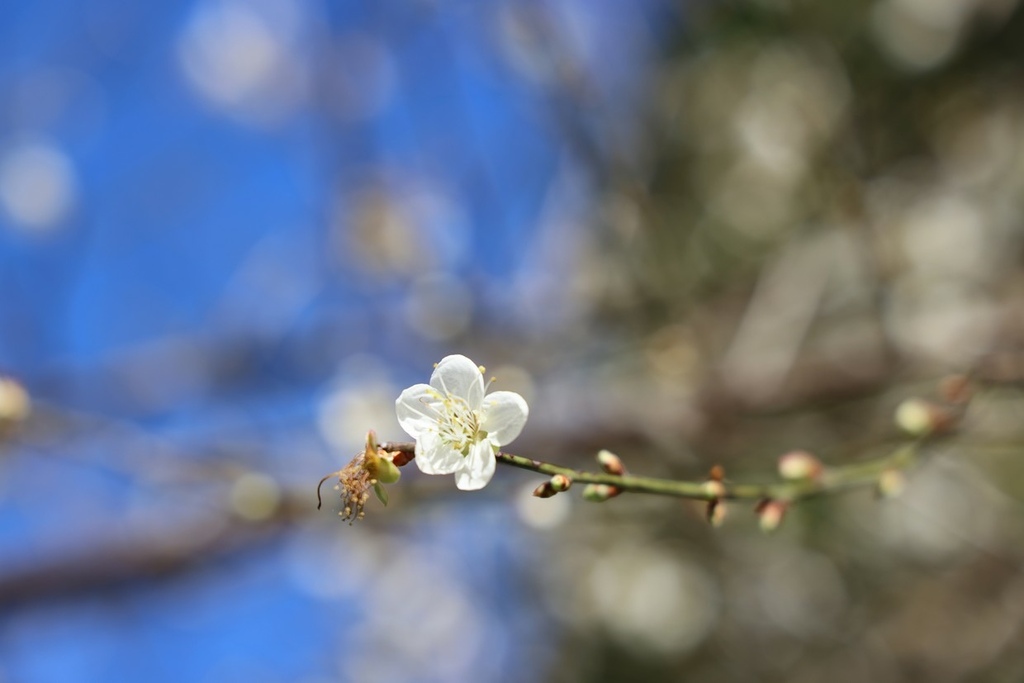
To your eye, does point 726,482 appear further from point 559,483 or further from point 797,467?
point 559,483

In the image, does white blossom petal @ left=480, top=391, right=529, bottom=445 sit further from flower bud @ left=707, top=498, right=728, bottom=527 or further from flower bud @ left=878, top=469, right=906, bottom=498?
flower bud @ left=878, top=469, right=906, bottom=498

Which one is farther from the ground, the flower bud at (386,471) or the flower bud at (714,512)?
the flower bud at (714,512)

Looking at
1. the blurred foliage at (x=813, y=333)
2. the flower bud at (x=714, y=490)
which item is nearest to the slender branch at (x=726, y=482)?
the flower bud at (x=714, y=490)

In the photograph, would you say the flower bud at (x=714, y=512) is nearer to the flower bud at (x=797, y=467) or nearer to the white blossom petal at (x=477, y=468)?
the flower bud at (x=797, y=467)

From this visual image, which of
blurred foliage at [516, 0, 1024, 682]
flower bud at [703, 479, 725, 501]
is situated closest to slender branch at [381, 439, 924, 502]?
flower bud at [703, 479, 725, 501]

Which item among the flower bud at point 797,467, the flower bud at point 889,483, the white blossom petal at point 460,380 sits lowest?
the white blossom petal at point 460,380

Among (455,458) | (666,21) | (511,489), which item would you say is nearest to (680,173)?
(666,21)

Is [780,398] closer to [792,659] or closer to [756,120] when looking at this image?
[792,659]
